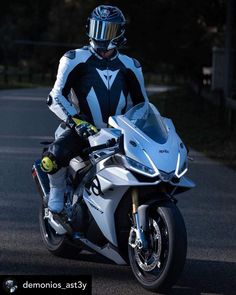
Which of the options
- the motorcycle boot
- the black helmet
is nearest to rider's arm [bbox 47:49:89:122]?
the black helmet

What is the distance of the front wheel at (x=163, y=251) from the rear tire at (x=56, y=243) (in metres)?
0.75

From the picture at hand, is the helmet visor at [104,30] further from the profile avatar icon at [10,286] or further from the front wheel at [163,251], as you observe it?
the profile avatar icon at [10,286]

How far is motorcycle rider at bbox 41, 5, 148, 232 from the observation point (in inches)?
267

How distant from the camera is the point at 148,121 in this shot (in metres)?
6.40

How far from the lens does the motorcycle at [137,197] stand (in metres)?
6.02

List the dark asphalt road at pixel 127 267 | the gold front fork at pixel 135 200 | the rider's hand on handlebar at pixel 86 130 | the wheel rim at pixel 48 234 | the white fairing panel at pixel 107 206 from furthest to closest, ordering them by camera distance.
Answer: the wheel rim at pixel 48 234
the dark asphalt road at pixel 127 267
the rider's hand on handlebar at pixel 86 130
the white fairing panel at pixel 107 206
the gold front fork at pixel 135 200

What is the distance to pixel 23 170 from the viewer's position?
12398 mm

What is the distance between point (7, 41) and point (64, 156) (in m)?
67.7

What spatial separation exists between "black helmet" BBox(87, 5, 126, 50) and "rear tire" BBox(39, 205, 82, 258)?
59.1 inches

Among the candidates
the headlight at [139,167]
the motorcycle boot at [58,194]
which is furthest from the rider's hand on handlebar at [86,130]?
the motorcycle boot at [58,194]

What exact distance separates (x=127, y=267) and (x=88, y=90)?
137 cm

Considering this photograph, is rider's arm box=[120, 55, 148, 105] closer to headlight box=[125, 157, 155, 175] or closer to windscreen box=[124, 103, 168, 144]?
windscreen box=[124, 103, 168, 144]

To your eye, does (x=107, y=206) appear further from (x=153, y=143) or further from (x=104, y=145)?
(x=153, y=143)

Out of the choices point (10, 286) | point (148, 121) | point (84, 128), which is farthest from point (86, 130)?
point (10, 286)
